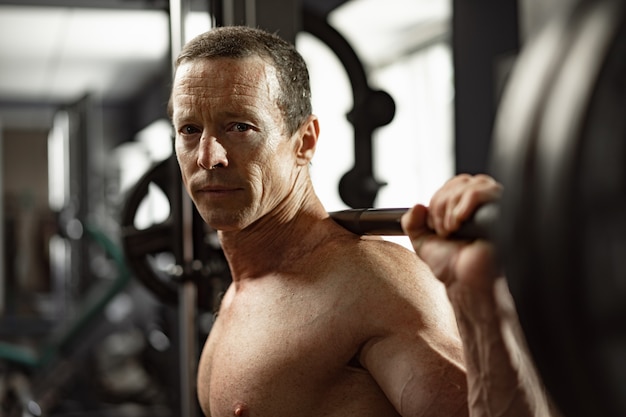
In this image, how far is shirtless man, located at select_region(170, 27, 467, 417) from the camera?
98 centimetres

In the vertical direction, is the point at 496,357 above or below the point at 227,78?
below

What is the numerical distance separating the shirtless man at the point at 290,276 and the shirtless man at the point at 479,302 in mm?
157

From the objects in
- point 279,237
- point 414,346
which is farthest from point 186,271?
point 414,346

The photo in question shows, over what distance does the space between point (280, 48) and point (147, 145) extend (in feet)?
27.7

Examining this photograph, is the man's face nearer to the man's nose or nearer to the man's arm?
the man's nose

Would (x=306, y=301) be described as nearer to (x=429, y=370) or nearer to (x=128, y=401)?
(x=429, y=370)

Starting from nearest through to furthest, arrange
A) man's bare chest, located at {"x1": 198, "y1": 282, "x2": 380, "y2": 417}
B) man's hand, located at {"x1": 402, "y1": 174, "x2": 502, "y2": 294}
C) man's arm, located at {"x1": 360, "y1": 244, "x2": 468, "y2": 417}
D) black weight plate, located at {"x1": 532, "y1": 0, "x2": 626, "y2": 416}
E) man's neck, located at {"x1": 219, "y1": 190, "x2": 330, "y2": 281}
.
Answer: black weight plate, located at {"x1": 532, "y1": 0, "x2": 626, "y2": 416} < man's hand, located at {"x1": 402, "y1": 174, "x2": 502, "y2": 294} < man's arm, located at {"x1": 360, "y1": 244, "x2": 468, "y2": 417} < man's bare chest, located at {"x1": 198, "y1": 282, "x2": 380, "y2": 417} < man's neck, located at {"x1": 219, "y1": 190, "x2": 330, "y2": 281}

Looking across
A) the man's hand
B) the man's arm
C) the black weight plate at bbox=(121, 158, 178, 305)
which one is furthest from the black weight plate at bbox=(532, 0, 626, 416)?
the black weight plate at bbox=(121, 158, 178, 305)

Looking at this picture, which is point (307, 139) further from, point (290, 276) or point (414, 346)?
point (414, 346)

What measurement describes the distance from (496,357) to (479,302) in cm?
6

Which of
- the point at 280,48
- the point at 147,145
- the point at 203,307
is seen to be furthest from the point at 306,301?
the point at 147,145

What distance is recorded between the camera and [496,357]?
73 cm

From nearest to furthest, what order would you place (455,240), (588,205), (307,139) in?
(588,205), (455,240), (307,139)

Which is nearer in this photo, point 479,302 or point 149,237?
point 479,302
